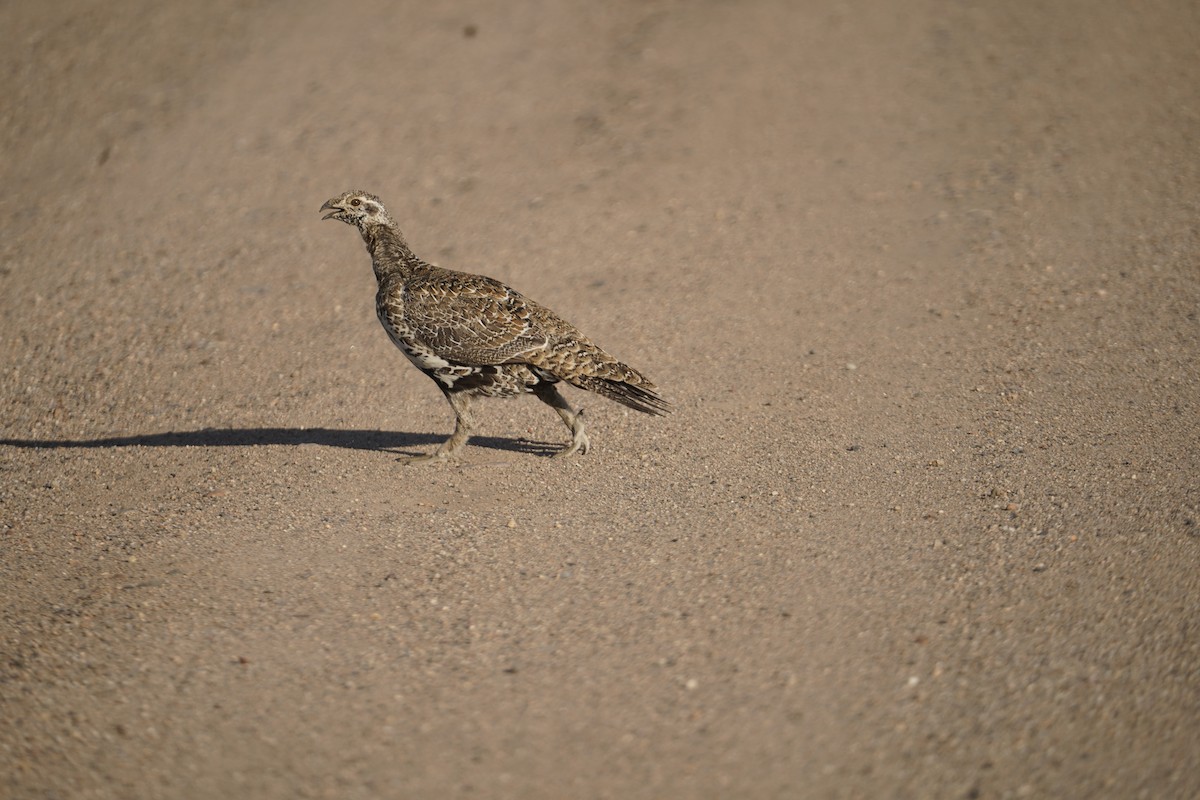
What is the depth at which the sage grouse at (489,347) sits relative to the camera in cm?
880

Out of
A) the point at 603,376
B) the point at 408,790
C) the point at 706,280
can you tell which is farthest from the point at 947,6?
the point at 408,790

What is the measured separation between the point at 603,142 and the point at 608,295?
4.42m

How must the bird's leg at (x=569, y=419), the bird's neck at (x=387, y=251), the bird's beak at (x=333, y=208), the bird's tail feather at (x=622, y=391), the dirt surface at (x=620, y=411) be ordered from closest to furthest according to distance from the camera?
the dirt surface at (x=620, y=411), the bird's tail feather at (x=622, y=391), the bird's leg at (x=569, y=419), the bird's neck at (x=387, y=251), the bird's beak at (x=333, y=208)

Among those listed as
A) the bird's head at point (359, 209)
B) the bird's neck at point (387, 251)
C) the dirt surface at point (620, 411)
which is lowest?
the dirt surface at point (620, 411)

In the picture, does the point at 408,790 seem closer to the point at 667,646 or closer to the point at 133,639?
the point at 667,646

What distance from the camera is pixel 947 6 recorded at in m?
19.4

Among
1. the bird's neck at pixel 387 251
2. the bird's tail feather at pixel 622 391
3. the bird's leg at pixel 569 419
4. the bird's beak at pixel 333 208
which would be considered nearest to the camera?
the bird's tail feather at pixel 622 391

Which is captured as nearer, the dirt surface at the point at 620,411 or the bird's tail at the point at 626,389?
the dirt surface at the point at 620,411

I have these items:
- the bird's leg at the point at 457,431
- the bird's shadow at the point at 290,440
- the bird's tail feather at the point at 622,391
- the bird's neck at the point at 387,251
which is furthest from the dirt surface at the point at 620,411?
the bird's neck at the point at 387,251

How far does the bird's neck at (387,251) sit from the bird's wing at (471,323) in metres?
0.50

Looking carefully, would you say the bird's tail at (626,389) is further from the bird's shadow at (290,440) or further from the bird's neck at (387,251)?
the bird's neck at (387,251)

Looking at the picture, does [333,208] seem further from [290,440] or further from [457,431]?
[457,431]

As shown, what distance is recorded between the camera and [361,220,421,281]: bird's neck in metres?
9.44

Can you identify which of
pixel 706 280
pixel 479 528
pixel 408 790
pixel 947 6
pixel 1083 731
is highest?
pixel 408 790
